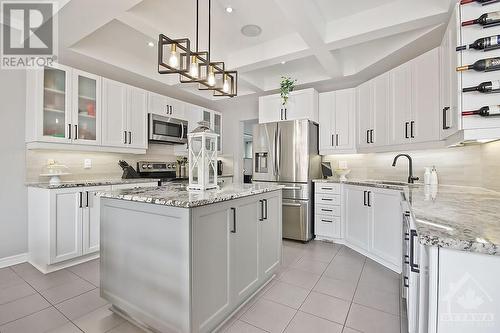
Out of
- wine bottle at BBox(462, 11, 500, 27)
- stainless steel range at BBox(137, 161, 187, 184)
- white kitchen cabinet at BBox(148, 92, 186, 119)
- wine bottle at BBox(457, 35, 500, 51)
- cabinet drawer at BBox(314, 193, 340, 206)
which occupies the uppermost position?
white kitchen cabinet at BBox(148, 92, 186, 119)

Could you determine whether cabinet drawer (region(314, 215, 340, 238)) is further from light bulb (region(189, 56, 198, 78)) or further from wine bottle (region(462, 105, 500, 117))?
light bulb (region(189, 56, 198, 78))

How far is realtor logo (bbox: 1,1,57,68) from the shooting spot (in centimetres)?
259

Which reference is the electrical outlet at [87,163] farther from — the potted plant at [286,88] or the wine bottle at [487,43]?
the wine bottle at [487,43]

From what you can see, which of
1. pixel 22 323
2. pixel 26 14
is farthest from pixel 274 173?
pixel 26 14

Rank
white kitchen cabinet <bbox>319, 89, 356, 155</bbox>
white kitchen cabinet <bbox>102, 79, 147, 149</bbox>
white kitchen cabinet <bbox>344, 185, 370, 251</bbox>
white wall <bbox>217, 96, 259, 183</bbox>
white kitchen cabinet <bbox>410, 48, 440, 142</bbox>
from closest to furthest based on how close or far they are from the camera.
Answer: white kitchen cabinet <bbox>410, 48, 440, 142</bbox>, white kitchen cabinet <bbox>344, 185, 370, 251</bbox>, white kitchen cabinet <bbox>102, 79, 147, 149</bbox>, white kitchen cabinet <bbox>319, 89, 356, 155</bbox>, white wall <bbox>217, 96, 259, 183</bbox>

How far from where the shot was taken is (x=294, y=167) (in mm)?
3756

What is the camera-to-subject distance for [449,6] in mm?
2160

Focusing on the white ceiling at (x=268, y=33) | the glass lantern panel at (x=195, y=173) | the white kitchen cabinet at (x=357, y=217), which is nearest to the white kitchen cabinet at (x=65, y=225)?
the glass lantern panel at (x=195, y=173)

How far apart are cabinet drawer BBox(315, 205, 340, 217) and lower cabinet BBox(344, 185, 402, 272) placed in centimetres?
15

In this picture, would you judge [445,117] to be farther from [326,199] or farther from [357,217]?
[326,199]

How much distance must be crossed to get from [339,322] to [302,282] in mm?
623

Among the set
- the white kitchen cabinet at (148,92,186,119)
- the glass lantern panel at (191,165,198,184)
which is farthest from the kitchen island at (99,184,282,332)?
the white kitchen cabinet at (148,92,186,119)

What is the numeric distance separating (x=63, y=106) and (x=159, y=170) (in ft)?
5.58

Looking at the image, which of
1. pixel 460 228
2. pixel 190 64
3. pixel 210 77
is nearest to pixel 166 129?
pixel 210 77
